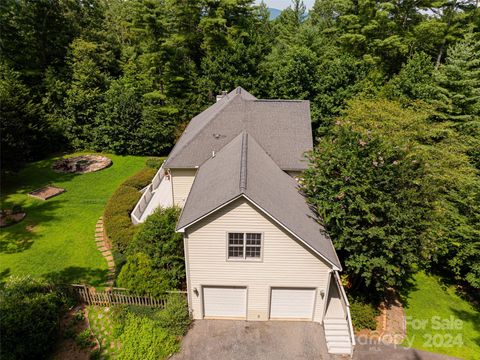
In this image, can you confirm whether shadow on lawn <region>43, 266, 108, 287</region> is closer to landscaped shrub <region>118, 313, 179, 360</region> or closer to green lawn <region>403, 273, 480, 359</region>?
landscaped shrub <region>118, 313, 179, 360</region>

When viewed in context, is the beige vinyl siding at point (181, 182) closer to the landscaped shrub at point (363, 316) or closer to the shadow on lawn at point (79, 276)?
the shadow on lawn at point (79, 276)

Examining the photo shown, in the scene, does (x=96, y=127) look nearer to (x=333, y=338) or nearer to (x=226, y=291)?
(x=226, y=291)

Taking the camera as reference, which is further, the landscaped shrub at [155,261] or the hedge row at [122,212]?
the hedge row at [122,212]

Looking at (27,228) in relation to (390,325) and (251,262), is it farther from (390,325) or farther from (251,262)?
(390,325)

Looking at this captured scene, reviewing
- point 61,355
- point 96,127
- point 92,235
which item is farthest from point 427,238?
point 96,127

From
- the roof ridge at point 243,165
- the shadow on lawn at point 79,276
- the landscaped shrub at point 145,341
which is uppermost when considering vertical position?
the roof ridge at point 243,165

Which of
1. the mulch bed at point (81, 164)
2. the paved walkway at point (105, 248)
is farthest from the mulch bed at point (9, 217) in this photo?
the mulch bed at point (81, 164)
